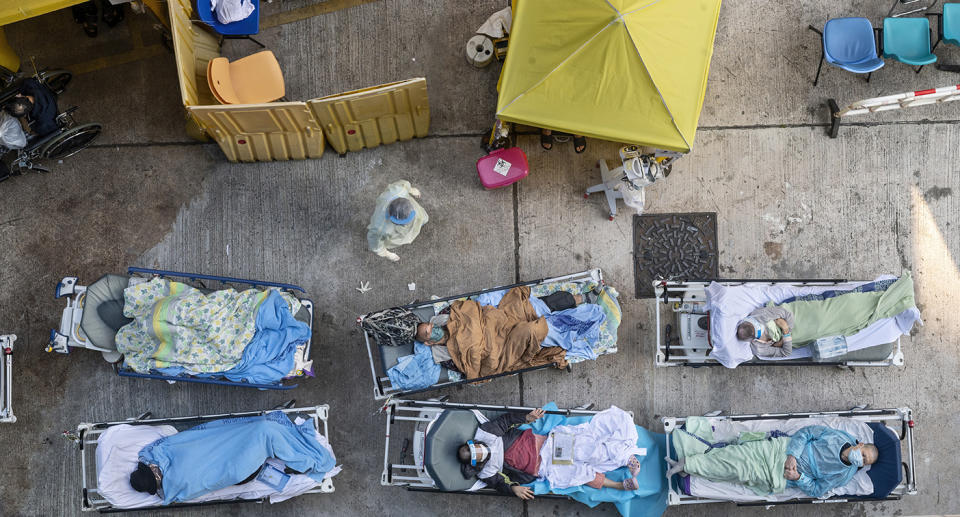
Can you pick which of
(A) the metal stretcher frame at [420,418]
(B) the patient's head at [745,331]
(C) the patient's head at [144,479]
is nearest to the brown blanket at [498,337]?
(A) the metal stretcher frame at [420,418]

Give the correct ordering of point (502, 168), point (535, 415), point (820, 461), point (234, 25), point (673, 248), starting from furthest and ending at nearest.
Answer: point (673, 248)
point (502, 168)
point (234, 25)
point (535, 415)
point (820, 461)

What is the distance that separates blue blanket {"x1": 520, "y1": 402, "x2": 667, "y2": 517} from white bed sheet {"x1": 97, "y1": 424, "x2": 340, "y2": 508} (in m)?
2.00

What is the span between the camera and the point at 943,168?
700 centimetres

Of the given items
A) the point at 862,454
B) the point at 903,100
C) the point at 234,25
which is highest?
the point at 234,25

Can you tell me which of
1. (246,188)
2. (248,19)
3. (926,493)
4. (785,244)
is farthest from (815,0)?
(246,188)

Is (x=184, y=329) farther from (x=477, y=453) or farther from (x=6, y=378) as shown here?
(x=477, y=453)

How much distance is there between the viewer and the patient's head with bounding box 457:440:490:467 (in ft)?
18.9

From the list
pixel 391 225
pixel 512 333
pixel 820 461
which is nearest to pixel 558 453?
pixel 512 333

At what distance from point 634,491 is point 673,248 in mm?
2504

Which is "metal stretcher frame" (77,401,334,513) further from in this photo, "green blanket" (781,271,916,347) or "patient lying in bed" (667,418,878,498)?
"green blanket" (781,271,916,347)

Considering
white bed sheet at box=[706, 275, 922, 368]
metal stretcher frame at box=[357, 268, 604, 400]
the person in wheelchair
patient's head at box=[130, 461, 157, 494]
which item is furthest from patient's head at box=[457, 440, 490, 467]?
the person in wheelchair

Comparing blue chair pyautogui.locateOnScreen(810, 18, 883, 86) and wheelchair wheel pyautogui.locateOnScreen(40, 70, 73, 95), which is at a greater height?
blue chair pyautogui.locateOnScreen(810, 18, 883, 86)

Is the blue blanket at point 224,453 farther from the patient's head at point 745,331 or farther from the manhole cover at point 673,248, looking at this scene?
the patient's head at point 745,331

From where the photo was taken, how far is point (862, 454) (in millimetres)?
5918
